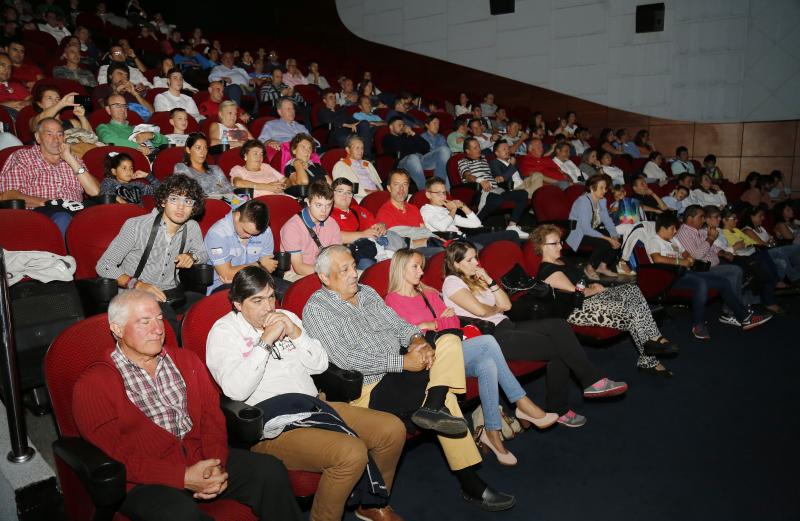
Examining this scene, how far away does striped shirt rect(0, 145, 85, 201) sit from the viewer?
280cm

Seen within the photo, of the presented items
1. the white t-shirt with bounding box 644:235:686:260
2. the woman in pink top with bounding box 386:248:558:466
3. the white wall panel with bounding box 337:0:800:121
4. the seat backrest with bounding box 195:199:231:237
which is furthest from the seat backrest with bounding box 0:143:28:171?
the white wall panel with bounding box 337:0:800:121

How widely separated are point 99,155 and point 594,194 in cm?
341

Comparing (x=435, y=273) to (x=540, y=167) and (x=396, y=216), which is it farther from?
(x=540, y=167)

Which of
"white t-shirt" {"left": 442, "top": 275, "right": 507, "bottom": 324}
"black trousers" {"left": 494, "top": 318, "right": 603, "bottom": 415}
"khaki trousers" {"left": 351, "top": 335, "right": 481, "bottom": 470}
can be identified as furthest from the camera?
"white t-shirt" {"left": 442, "top": 275, "right": 507, "bottom": 324}

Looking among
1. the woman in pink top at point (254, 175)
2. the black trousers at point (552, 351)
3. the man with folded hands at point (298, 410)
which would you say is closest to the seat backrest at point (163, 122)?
the woman in pink top at point (254, 175)

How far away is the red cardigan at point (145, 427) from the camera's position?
53.6 inches

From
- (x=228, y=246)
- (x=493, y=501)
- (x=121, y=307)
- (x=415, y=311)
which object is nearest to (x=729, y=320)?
(x=415, y=311)

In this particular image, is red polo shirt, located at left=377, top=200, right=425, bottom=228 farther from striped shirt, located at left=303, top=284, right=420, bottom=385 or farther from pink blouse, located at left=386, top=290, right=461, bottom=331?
striped shirt, located at left=303, top=284, right=420, bottom=385

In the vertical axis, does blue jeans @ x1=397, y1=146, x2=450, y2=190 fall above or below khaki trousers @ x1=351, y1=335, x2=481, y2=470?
above

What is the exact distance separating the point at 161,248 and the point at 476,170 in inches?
125

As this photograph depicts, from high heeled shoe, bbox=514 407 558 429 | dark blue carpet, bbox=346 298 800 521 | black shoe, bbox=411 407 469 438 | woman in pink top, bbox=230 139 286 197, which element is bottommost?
dark blue carpet, bbox=346 298 800 521

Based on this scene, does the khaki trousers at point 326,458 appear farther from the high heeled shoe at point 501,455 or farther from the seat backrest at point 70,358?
the high heeled shoe at point 501,455

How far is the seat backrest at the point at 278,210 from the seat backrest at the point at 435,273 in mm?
947

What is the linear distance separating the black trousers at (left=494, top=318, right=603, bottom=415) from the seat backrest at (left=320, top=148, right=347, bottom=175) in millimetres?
2323
